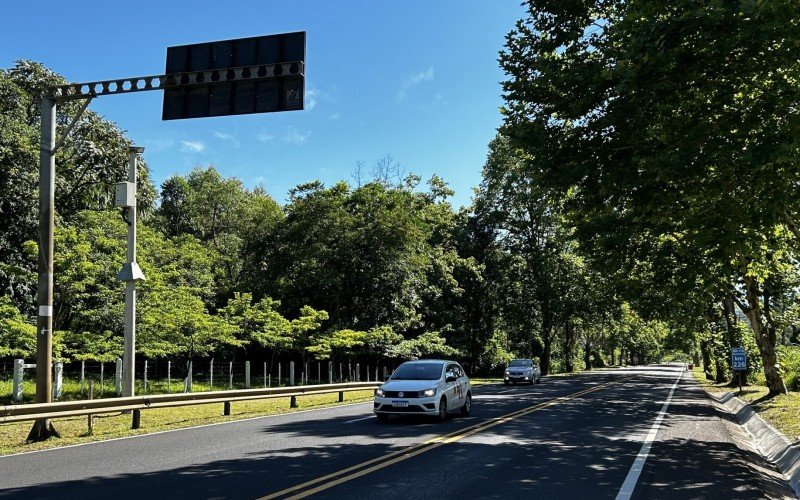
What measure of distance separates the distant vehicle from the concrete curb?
54.6ft

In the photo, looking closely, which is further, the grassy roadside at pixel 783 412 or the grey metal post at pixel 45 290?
the grassy roadside at pixel 783 412

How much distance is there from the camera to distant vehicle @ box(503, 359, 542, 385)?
1447 inches

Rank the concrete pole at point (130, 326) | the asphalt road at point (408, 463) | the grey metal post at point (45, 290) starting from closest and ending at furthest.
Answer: the asphalt road at point (408, 463), the grey metal post at point (45, 290), the concrete pole at point (130, 326)

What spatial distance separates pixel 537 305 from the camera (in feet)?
180

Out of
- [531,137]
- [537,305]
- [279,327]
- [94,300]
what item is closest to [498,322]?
[537,305]

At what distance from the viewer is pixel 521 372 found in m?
37.0

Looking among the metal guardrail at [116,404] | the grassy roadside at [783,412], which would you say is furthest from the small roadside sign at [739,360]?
the metal guardrail at [116,404]

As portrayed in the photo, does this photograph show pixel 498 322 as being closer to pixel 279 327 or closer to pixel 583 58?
pixel 279 327

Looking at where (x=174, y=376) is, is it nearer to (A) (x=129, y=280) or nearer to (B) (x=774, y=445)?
(A) (x=129, y=280)

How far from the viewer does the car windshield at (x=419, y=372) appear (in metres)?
15.7

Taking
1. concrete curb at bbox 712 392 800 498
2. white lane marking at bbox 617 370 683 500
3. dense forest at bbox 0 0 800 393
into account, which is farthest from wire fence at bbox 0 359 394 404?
concrete curb at bbox 712 392 800 498

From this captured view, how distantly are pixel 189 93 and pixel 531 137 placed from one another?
6767 mm

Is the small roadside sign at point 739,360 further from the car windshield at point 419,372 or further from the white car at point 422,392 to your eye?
the car windshield at point 419,372

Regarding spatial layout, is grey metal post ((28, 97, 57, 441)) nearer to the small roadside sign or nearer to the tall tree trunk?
the tall tree trunk
